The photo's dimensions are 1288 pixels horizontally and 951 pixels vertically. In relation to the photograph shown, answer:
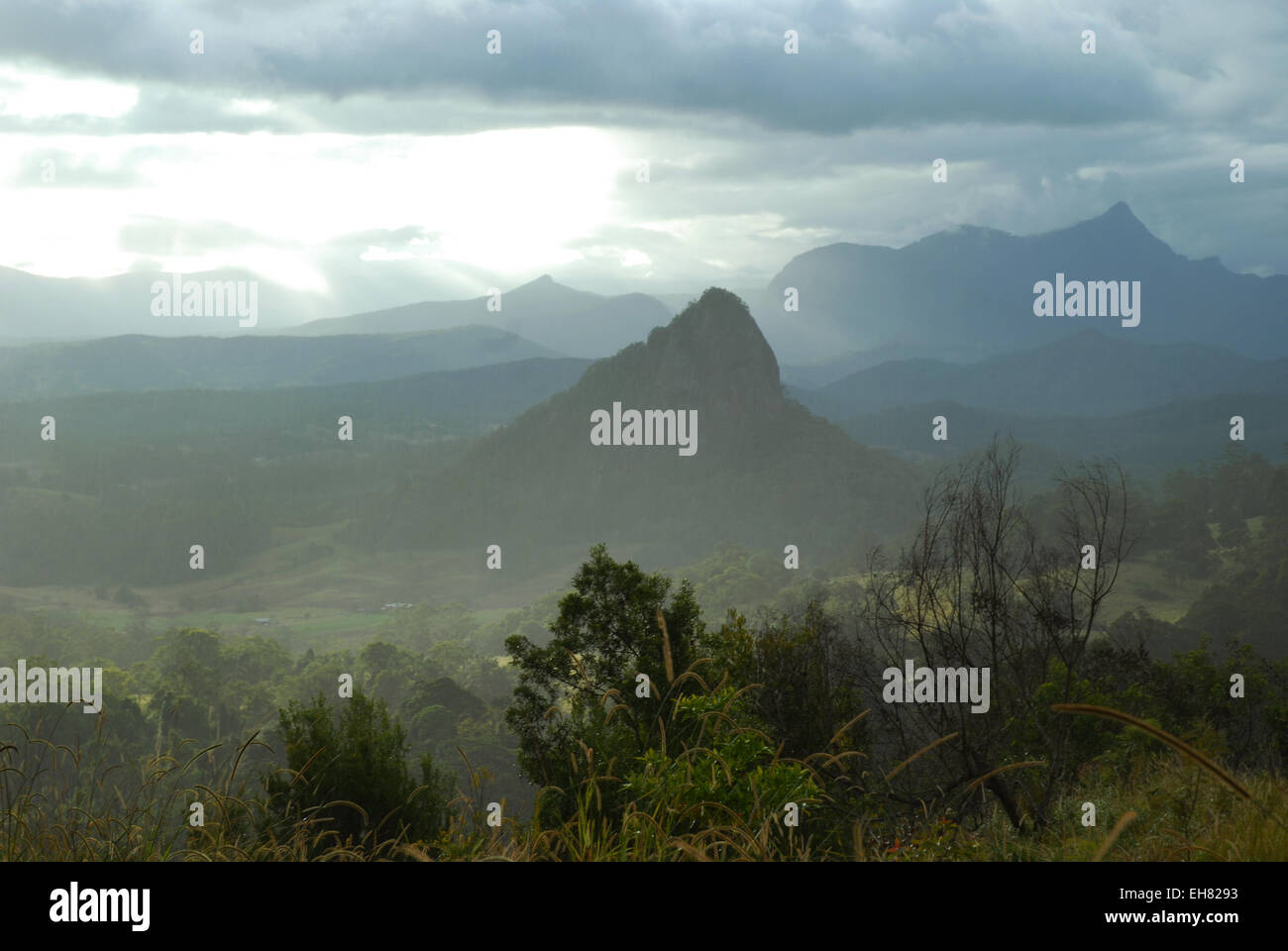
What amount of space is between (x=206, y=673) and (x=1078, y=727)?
235 feet

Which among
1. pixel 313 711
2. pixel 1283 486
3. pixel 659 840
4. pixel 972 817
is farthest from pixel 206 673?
pixel 1283 486

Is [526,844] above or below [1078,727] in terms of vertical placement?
above

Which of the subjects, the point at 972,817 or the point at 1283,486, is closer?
the point at 972,817

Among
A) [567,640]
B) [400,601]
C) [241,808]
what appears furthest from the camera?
[400,601]

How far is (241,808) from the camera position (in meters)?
4.02

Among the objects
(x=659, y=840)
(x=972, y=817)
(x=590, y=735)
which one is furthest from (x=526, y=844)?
(x=972, y=817)

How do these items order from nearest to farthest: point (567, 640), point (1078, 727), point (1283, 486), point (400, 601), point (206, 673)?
point (567, 640)
point (1078, 727)
point (206, 673)
point (1283, 486)
point (400, 601)
